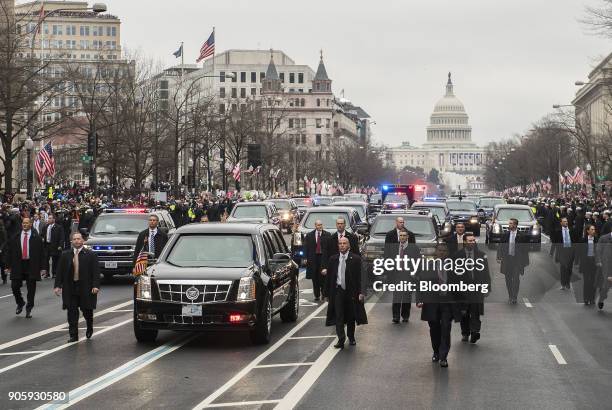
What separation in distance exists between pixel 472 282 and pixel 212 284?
370 cm

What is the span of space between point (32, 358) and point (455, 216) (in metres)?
36.9

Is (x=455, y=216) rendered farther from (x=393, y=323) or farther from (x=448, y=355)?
(x=448, y=355)

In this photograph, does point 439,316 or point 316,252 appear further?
point 316,252

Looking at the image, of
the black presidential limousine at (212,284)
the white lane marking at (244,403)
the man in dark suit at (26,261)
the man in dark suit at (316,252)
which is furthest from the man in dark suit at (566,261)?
the white lane marking at (244,403)

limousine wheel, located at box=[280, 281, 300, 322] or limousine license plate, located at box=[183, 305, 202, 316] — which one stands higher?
limousine license plate, located at box=[183, 305, 202, 316]

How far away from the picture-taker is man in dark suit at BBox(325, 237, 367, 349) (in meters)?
15.4

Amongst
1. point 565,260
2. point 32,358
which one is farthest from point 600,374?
point 565,260

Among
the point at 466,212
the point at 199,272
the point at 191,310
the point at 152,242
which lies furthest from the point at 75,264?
the point at 466,212

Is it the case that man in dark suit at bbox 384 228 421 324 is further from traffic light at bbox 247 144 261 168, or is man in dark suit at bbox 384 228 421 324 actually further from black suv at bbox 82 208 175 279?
traffic light at bbox 247 144 261 168

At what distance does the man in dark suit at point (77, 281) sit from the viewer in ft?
52.2

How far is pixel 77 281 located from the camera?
16016 millimetres

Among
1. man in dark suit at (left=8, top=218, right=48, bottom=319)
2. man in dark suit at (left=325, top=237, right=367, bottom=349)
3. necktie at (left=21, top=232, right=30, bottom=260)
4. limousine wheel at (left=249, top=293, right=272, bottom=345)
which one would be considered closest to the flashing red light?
limousine wheel at (left=249, top=293, right=272, bottom=345)

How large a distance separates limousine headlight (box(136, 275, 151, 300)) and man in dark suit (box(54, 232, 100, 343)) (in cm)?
86

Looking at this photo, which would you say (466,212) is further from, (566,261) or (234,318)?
(234,318)
